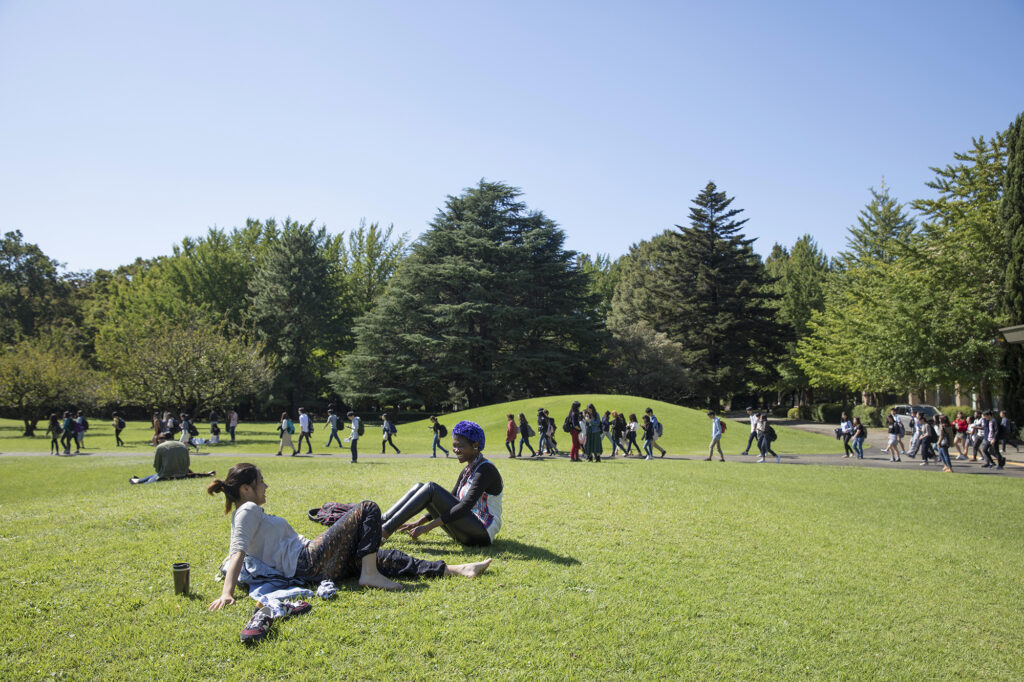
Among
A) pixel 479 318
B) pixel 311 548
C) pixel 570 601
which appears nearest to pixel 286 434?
pixel 311 548

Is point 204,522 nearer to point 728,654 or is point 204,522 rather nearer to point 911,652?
point 728,654

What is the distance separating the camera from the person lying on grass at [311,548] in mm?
5000

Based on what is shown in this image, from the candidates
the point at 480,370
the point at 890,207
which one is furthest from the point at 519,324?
the point at 890,207

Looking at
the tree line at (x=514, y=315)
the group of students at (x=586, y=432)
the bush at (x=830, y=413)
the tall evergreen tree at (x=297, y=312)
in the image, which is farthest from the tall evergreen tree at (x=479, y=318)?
the group of students at (x=586, y=432)

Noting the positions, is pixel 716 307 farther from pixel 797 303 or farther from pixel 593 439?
pixel 593 439

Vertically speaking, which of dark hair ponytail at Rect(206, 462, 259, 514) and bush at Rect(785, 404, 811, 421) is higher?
dark hair ponytail at Rect(206, 462, 259, 514)

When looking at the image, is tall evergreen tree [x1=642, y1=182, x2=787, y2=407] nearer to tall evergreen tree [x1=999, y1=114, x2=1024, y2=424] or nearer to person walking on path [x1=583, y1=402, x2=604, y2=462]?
tall evergreen tree [x1=999, y1=114, x2=1024, y2=424]

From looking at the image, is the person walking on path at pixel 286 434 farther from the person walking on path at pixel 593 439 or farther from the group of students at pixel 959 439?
the group of students at pixel 959 439

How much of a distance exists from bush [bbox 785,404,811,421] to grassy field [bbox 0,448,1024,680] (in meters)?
44.3

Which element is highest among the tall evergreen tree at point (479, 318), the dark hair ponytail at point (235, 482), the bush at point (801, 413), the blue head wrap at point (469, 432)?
the tall evergreen tree at point (479, 318)

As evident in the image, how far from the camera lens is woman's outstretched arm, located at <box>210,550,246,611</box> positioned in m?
4.84

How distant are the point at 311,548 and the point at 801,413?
54.1 m

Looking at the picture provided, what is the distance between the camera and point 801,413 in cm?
5281

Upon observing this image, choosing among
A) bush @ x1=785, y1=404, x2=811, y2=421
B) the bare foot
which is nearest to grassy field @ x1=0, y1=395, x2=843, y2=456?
the bare foot
